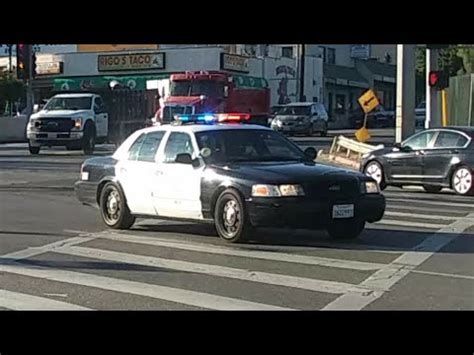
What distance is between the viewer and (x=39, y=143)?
33.5 m

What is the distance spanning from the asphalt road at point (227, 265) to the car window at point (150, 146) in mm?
1047

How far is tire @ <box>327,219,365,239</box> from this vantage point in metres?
12.5

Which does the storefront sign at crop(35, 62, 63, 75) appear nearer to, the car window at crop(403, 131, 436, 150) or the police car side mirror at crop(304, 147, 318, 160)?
the car window at crop(403, 131, 436, 150)

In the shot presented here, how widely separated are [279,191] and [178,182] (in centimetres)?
179

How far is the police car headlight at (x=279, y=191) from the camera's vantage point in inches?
473

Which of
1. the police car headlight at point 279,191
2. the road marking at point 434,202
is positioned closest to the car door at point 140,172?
the police car headlight at point 279,191

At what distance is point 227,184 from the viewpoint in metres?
12.4

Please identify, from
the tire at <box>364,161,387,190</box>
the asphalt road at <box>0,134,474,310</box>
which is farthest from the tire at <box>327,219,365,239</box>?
the tire at <box>364,161,387,190</box>

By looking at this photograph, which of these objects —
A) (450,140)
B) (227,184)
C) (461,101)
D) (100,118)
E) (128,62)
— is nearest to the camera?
(227,184)

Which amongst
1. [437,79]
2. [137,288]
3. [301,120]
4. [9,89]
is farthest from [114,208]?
[9,89]

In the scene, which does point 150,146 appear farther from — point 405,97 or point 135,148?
point 405,97

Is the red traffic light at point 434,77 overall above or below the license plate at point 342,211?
above

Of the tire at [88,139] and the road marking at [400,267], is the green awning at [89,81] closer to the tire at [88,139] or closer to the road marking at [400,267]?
the tire at [88,139]
